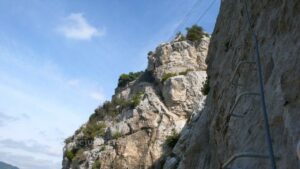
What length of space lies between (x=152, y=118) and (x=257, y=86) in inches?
941

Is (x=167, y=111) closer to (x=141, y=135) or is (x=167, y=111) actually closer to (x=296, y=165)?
(x=141, y=135)

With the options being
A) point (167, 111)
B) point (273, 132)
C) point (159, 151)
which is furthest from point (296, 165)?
point (167, 111)

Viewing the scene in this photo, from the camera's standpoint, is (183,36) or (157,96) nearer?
(157,96)

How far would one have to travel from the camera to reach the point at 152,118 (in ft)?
104

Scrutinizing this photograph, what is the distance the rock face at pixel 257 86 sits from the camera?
554cm

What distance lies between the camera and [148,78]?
37.6 metres

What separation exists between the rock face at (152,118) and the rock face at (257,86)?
15.0m

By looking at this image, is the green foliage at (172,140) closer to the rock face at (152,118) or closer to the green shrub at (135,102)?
the rock face at (152,118)

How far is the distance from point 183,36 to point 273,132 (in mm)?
32071

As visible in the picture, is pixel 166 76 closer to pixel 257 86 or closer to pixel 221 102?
pixel 221 102

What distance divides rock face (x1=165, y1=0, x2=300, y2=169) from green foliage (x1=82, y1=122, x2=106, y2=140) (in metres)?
22.1

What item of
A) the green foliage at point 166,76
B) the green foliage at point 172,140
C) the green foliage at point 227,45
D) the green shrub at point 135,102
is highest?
the green foliage at point 166,76

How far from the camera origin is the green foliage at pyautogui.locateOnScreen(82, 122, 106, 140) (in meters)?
35.4

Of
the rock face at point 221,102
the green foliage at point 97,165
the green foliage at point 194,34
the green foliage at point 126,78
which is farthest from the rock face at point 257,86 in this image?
the green foliage at point 126,78
